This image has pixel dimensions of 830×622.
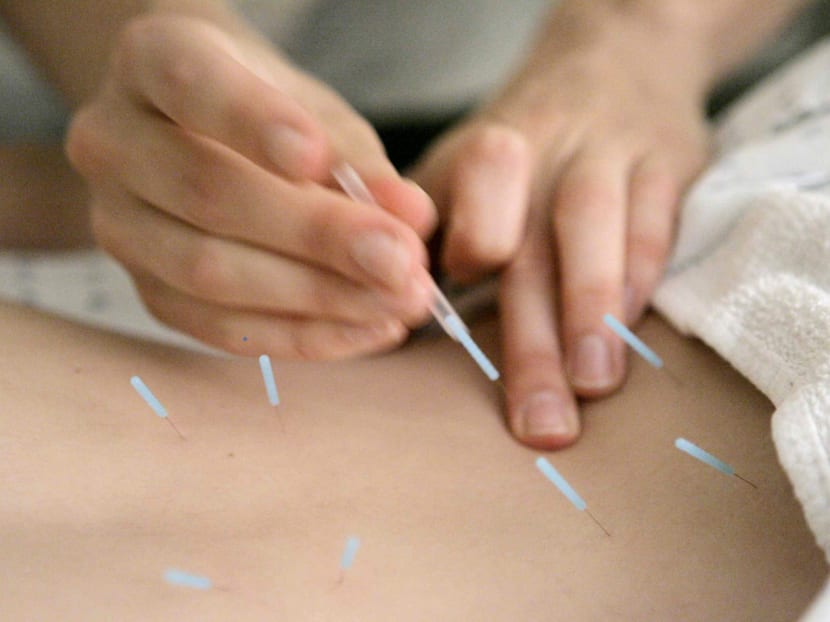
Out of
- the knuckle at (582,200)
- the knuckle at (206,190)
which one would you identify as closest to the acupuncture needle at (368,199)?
the knuckle at (206,190)

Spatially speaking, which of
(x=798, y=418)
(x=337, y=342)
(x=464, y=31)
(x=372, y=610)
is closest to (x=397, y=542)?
(x=372, y=610)

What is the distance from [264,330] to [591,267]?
357mm

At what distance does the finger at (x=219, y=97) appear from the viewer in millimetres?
636

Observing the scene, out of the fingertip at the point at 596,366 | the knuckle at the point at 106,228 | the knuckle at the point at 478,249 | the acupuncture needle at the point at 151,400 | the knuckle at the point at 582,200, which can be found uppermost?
the knuckle at the point at 582,200

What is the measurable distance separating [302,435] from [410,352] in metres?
0.19

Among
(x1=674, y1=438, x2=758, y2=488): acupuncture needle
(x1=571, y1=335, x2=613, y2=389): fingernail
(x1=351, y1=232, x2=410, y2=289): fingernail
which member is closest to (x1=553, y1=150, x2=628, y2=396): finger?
(x1=571, y1=335, x2=613, y2=389): fingernail

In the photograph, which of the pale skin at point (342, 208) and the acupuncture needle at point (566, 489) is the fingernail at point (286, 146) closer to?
the pale skin at point (342, 208)

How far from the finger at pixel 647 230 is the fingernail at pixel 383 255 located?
0.31m

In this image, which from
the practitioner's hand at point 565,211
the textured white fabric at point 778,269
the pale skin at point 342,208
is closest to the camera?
the textured white fabric at point 778,269

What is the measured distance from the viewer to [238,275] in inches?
29.6

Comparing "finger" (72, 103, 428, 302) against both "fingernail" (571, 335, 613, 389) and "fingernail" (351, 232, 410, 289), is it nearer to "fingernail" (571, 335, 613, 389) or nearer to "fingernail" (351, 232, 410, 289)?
"fingernail" (351, 232, 410, 289)

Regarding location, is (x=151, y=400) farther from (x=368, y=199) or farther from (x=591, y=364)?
(x=591, y=364)

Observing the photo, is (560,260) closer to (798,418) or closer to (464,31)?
(798,418)

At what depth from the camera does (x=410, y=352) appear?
85cm
